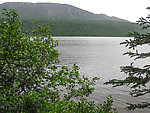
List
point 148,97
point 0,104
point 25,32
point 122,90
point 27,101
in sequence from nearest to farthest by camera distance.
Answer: point 0,104 → point 27,101 → point 25,32 → point 148,97 → point 122,90

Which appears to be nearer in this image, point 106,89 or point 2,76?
point 2,76

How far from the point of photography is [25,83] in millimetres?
6770

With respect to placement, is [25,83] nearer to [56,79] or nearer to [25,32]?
[56,79]

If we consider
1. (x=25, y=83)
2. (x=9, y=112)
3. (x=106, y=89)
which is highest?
(x=25, y=83)

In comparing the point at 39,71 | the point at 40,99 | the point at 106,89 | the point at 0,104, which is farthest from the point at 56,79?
the point at 106,89

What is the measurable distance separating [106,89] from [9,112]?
60.8 ft

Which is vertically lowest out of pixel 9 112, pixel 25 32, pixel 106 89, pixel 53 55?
pixel 106 89

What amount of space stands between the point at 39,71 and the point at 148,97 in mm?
15772

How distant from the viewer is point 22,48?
679cm

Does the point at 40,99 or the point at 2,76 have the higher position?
the point at 2,76

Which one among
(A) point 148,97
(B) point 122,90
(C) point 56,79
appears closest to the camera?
(C) point 56,79

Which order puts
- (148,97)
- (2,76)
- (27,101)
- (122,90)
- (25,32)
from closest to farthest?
1. (27,101)
2. (2,76)
3. (25,32)
4. (148,97)
5. (122,90)

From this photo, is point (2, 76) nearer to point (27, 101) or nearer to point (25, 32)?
point (27, 101)

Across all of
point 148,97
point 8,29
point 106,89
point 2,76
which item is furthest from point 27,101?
point 106,89
